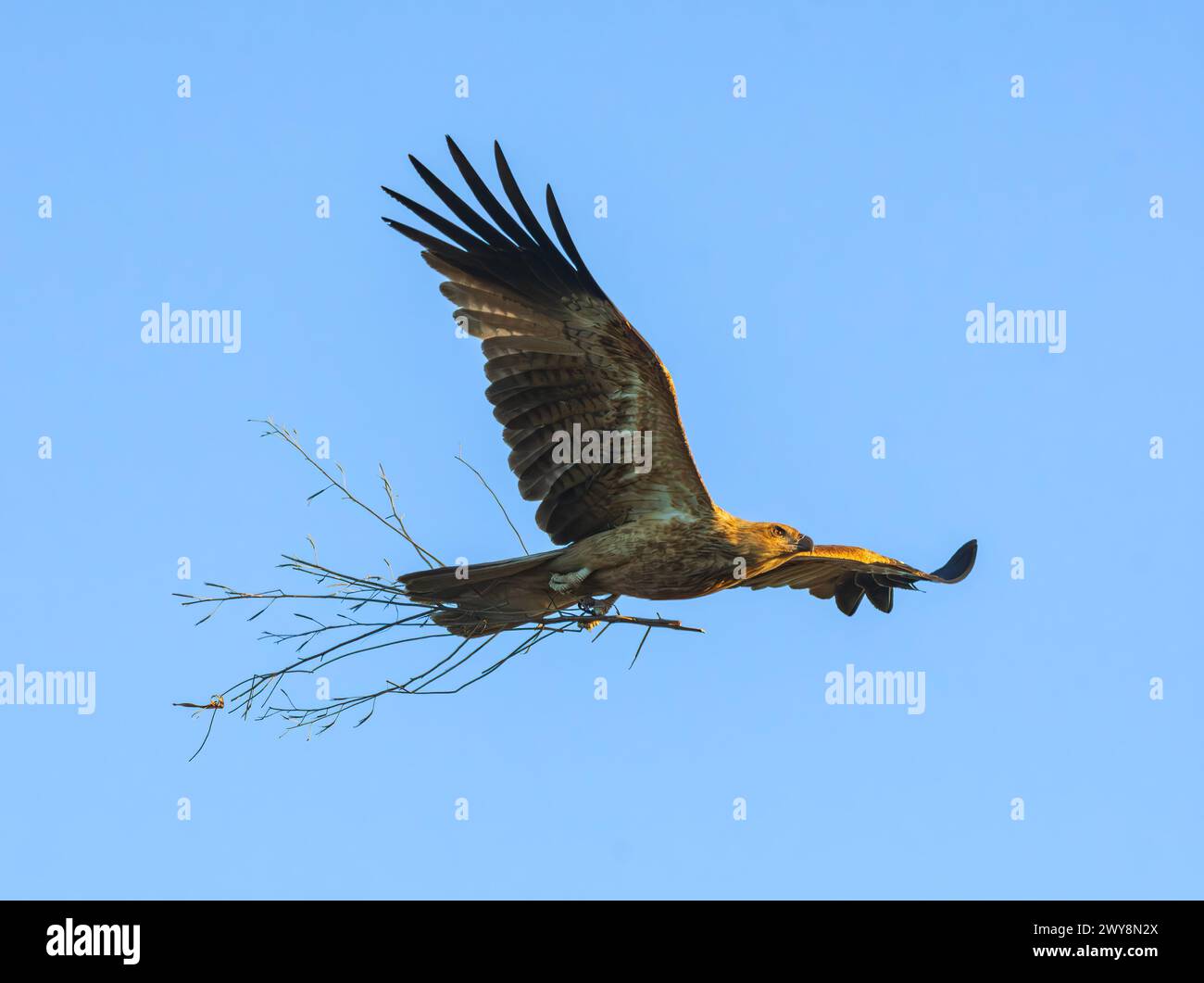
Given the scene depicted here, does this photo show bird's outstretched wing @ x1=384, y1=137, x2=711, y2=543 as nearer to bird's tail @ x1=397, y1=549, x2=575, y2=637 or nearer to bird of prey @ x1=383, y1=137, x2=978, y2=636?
bird of prey @ x1=383, y1=137, x2=978, y2=636

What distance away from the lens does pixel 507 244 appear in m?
8.47

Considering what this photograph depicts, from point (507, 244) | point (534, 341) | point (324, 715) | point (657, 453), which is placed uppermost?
point (507, 244)

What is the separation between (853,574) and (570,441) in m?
2.58

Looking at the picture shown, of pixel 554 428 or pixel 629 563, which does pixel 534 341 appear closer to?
pixel 554 428

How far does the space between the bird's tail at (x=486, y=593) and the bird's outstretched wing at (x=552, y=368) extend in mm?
410

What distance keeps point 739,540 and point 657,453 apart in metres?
0.66

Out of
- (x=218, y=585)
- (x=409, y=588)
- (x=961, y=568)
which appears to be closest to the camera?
(x=218, y=585)

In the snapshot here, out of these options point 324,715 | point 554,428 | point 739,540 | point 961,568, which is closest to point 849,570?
point 961,568

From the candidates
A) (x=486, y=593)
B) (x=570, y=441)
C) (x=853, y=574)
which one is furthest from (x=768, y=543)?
(x=853, y=574)

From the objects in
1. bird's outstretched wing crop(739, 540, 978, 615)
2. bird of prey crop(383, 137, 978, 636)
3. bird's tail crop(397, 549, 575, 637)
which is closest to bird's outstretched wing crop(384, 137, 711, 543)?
bird of prey crop(383, 137, 978, 636)

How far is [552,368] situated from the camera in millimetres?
8391

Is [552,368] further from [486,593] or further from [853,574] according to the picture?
[853,574]

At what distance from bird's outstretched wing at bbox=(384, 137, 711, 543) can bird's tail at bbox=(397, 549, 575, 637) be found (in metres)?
0.41

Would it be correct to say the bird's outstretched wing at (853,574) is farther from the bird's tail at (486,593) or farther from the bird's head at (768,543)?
the bird's tail at (486,593)
